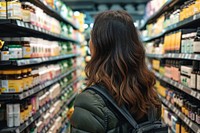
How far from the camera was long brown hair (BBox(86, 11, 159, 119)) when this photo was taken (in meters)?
1.69

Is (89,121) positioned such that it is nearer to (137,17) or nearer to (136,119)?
(136,119)

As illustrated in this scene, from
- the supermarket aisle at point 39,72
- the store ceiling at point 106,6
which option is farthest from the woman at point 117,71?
the store ceiling at point 106,6

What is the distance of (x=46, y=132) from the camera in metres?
4.44

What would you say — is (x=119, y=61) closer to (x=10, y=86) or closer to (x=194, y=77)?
(x=10, y=86)

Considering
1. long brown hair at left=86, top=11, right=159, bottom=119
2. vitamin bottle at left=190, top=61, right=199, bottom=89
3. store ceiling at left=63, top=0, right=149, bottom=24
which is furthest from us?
store ceiling at left=63, top=0, right=149, bottom=24

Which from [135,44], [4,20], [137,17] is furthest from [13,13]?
[137,17]

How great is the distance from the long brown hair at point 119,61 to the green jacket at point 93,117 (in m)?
0.10

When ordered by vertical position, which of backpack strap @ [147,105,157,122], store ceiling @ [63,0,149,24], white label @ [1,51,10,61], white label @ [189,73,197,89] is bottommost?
backpack strap @ [147,105,157,122]

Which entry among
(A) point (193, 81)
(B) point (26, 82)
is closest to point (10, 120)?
(B) point (26, 82)

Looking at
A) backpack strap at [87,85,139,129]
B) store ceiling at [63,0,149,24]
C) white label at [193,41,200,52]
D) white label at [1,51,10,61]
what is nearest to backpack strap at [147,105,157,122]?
backpack strap at [87,85,139,129]

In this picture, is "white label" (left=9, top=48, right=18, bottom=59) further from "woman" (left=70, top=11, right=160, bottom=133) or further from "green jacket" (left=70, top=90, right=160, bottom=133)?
"green jacket" (left=70, top=90, right=160, bottom=133)

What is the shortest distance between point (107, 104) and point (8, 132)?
4.38ft

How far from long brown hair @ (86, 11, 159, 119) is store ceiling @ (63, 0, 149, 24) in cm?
1021

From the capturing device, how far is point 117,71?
1.71 m
